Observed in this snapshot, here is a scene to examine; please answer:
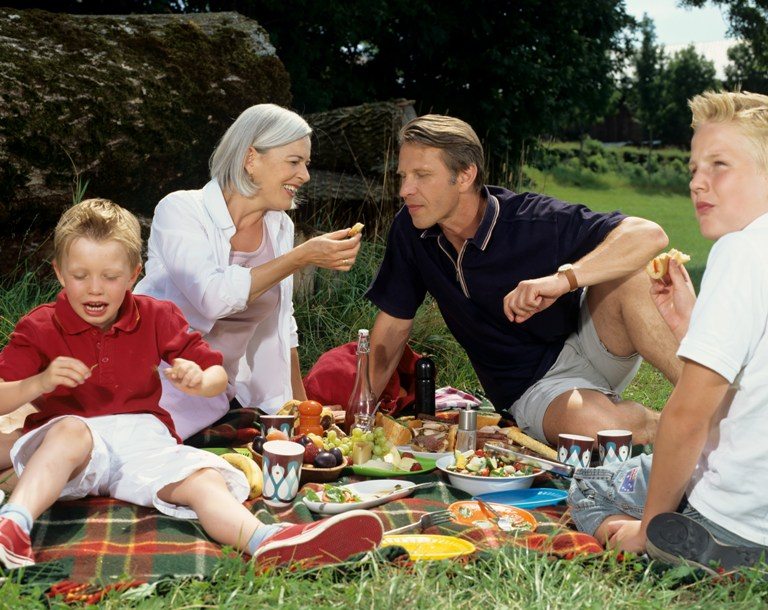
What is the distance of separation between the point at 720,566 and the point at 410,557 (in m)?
0.87

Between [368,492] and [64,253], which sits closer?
[64,253]

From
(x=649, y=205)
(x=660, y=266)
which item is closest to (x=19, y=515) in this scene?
(x=660, y=266)

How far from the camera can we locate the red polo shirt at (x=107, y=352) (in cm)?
337

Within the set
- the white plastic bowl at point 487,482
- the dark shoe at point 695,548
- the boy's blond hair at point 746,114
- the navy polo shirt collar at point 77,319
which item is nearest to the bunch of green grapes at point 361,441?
the white plastic bowl at point 487,482

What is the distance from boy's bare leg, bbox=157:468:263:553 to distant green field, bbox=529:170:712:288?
11.1 meters

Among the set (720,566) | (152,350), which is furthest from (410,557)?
(152,350)

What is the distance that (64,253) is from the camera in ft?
10.9

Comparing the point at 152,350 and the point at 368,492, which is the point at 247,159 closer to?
the point at 152,350

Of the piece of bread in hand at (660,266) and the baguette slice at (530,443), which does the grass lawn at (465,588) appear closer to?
the piece of bread in hand at (660,266)

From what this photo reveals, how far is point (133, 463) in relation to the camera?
3391 mm

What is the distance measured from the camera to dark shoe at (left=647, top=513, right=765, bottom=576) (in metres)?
2.70

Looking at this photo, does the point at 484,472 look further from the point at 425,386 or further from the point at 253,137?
the point at 253,137

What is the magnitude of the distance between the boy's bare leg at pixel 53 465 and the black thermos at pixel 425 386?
186cm

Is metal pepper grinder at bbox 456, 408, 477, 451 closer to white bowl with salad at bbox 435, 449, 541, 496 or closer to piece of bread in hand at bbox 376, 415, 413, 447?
white bowl with salad at bbox 435, 449, 541, 496
